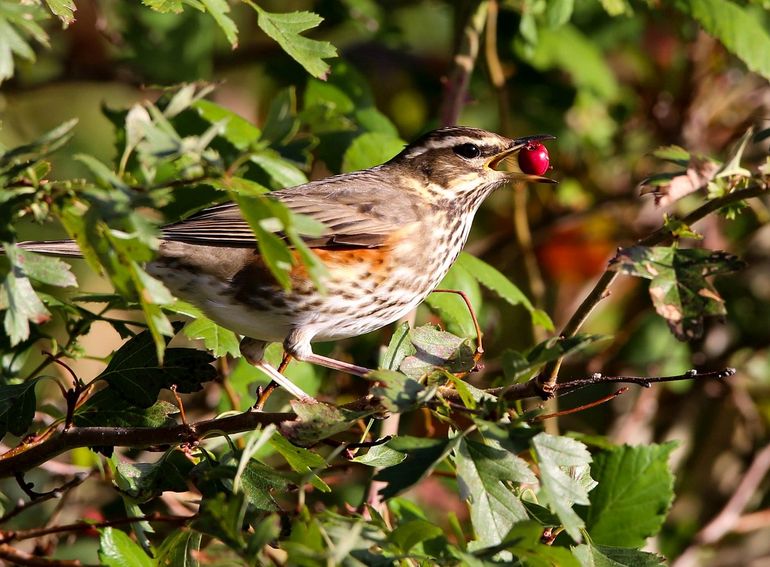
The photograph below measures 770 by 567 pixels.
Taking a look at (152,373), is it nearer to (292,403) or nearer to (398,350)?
(292,403)

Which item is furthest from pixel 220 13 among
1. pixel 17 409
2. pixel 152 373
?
pixel 17 409

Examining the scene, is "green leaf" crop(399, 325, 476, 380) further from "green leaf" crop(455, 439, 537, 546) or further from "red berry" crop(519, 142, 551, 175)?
"red berry" crop(519, 142, 551, 175)

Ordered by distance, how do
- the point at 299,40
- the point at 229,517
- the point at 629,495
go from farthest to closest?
the point at 629,495
the point at 299,40
the point at 229,517

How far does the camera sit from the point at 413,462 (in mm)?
2160

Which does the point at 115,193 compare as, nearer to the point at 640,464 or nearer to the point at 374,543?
the point at 374,543

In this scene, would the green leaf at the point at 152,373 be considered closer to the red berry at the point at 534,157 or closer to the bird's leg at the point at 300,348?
the bird's leg at the point at 300,348

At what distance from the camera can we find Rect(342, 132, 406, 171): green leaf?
161 inches

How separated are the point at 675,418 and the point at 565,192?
55.7 inches

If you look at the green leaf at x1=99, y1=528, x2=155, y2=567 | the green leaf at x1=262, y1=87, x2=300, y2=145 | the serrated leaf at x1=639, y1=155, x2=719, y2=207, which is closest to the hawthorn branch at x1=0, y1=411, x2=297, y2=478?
the green leaf at x1=99, y1=528, x2=155, y2=567

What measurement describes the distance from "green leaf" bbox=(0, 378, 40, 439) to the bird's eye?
215cm

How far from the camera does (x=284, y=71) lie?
5023 mm

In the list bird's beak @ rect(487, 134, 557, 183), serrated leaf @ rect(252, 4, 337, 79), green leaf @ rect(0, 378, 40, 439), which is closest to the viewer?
green leaf @ rect(0, 378, 40, 439)

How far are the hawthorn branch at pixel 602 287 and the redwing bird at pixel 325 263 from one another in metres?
0.95

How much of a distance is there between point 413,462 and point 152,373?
0.95 metres
